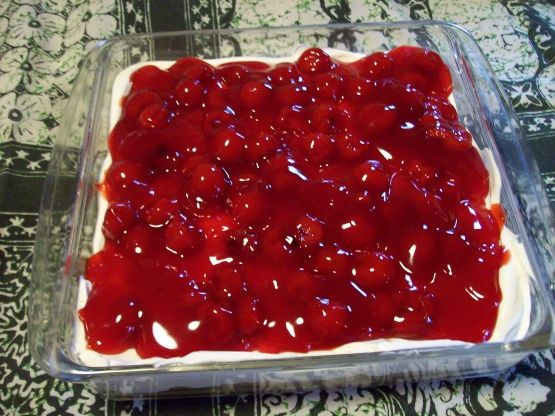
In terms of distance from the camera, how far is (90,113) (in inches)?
43.0

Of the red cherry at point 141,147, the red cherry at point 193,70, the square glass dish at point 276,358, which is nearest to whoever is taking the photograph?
the square glass dish at point 276,358

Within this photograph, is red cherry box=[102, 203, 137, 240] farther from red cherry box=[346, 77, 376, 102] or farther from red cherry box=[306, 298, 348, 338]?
red cherry box=[346, 77, 376, 102]

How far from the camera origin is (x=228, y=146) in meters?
0.96

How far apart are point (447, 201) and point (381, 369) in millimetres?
269

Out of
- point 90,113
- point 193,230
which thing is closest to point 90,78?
point 90,113

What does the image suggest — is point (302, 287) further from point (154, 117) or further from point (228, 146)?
point (154, 117)

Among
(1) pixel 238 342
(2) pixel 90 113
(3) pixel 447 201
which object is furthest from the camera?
(2) pixel 90 113

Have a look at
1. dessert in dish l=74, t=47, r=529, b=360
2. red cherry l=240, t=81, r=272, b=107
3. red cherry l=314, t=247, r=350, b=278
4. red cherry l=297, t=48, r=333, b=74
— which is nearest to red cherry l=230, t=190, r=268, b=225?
dessert in dish l=74, t=47, r=529, b=360

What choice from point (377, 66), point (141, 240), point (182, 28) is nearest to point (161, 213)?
point (141, 240)

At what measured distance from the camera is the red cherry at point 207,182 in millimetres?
913

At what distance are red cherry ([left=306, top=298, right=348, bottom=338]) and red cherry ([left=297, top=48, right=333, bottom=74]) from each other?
48cm

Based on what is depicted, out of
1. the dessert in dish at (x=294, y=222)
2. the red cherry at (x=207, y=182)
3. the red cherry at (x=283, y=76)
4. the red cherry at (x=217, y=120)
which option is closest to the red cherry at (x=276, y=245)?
the dessert in dish at (x=294, y=222)

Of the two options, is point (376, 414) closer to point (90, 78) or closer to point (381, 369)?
point (381, 369)

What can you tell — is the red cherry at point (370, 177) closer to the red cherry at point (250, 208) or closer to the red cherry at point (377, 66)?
the red cherry at point (250, 208)
